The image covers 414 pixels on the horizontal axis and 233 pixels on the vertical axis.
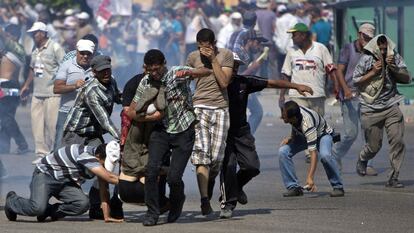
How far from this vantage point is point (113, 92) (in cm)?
1275

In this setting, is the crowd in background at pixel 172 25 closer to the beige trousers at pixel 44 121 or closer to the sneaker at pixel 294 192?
the beige trousers at pixel 44 121

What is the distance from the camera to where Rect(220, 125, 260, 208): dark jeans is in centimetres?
1271

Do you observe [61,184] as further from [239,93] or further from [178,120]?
[239,93]

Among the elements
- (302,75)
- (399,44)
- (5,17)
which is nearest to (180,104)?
(302,75)

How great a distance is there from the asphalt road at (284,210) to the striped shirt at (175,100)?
829 mm

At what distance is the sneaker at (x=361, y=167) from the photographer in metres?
16.1

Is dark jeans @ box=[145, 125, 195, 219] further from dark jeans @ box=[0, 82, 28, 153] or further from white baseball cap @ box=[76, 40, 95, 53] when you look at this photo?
dark jeans @ box=[0, 82, 28, 153]

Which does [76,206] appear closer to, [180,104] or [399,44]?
[180,104]

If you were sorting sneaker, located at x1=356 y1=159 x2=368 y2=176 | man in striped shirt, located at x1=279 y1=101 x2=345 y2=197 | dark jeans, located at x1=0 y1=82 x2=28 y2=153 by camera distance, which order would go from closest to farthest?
man in striped shirt, located at x1=279 y1=101 x2=345 y2=197, sneaker, located at x1=356 y1=159 x2=368 y2=176, dark jeans, located at x1=0 y1=82 x2=28 y2=153

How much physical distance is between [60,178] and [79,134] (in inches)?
25.0

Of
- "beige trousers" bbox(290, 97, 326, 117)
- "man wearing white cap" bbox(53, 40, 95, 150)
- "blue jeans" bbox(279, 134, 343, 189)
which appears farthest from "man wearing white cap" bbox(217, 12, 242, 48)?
"blue jeans" bbox(279, 134, 343, 189)

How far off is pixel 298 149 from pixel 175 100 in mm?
2621

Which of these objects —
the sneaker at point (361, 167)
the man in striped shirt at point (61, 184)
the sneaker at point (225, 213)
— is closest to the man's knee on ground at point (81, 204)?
the man in striped shirt at point (61, 184)

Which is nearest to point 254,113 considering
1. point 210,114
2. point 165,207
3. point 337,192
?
point 337,192
